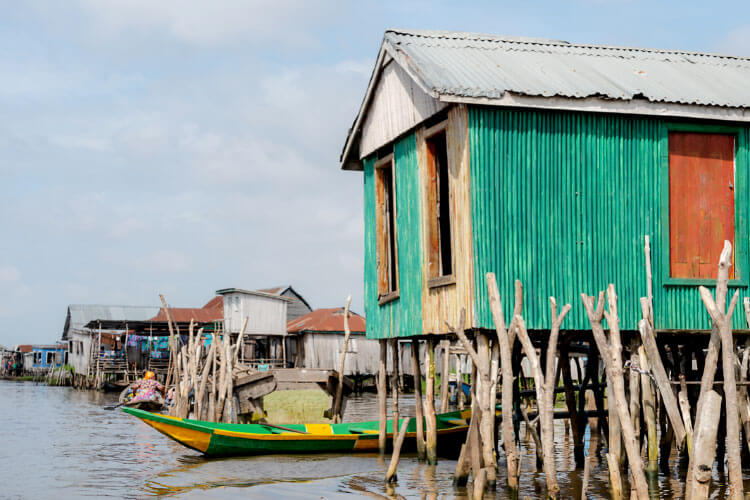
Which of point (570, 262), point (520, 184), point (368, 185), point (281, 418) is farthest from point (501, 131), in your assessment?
point (281, 418)

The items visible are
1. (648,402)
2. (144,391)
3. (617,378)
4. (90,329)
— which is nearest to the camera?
(617,378)

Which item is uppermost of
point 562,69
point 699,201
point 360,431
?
point 562,69

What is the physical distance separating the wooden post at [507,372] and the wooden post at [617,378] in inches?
43.6

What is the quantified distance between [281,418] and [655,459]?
12.2 meters

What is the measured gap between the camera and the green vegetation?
22.5 meters

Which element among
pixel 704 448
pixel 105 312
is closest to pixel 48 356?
pixel 105 312

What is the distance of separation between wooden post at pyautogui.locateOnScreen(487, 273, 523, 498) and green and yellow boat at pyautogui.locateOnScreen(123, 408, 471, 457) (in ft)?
15.8

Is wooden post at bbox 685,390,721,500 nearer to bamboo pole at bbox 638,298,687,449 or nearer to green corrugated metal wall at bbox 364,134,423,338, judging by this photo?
bamboo pole at bbox 638,298,687,449

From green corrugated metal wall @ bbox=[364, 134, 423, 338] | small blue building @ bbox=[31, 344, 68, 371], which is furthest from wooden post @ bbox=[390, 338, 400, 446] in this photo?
small blue building @ bbox=[31, 344, 68, 371]

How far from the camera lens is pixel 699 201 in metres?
12.6

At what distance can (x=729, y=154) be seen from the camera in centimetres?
1268

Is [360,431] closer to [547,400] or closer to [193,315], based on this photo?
[547,400]

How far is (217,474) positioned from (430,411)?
12.5 ft

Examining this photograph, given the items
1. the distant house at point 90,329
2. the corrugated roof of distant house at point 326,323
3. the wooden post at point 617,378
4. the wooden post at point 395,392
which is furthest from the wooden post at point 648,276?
the distant house at point 90,329
